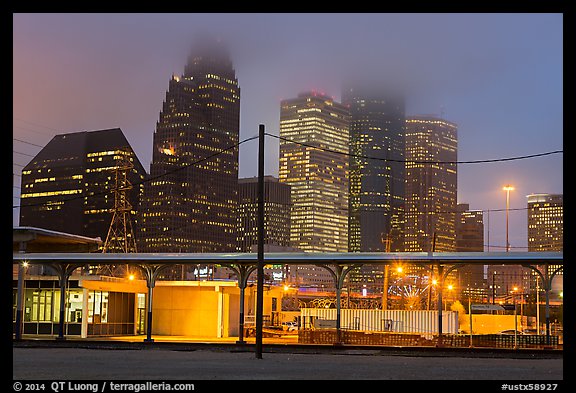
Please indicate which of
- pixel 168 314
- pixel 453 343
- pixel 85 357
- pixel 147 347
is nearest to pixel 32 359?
pixel 85 357

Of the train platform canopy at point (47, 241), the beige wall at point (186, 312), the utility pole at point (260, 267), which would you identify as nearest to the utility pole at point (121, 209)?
the train platform canopy at point (47, 241)

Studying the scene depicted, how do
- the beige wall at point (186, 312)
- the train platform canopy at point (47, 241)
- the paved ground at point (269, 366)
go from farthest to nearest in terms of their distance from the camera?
the beige wall at point (186, 312)
the train platform canopy at point (47, 241)
the paved ground at point (269, 366)

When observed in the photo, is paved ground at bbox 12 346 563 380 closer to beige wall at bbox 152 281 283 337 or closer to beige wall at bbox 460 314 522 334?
beige wall at bbox 152 281 283 337

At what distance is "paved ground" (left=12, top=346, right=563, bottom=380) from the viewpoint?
20.2 metres

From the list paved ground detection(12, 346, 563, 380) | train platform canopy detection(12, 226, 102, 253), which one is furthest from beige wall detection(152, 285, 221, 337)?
paved ground detection(12, 346, 563, 380)

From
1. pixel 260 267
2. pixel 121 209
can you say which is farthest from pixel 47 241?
pixel 260 267

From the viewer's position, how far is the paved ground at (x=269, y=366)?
2017 centimetres

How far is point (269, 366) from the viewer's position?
23906 millimetres

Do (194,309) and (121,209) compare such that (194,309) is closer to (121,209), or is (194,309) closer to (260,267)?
(121,209)

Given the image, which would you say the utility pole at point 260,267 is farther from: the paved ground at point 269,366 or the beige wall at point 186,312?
the beige wall at point 186,312

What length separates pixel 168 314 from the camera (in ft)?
167

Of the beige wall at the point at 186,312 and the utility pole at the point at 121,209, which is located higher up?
the utility pole at the point at 121,209

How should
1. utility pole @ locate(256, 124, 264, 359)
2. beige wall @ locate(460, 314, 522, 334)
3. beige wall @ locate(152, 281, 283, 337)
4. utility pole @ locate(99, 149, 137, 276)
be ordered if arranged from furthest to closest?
beige wall @ locate(460, 314, 522, 334) → utility pole @ locate(99, 149, 137, 276) → beige wall @ locate(152, 281, 283, 337) → utility pole @ locate(256, 124, 264, 359)
